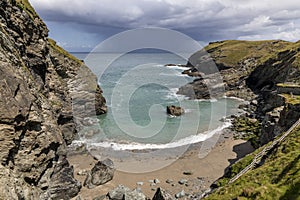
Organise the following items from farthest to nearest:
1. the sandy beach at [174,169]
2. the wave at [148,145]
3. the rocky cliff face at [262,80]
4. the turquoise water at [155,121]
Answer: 1. the turquoise water at [155,121]
2. the wave at [148,145]
3. the rocky cliff face at [262,80]
4. the sandy beach at [174,169]

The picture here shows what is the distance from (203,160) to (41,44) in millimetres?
29098

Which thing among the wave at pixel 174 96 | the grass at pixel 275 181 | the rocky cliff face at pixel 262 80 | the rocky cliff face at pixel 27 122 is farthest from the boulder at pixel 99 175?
the wave at pixel 174 96

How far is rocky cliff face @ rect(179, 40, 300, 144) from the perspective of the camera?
33.2 m

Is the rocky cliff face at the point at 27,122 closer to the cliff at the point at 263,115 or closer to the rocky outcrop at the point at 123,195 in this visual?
the rocky outcrop at the point at 123,195

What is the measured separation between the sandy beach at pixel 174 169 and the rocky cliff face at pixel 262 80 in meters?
6.33

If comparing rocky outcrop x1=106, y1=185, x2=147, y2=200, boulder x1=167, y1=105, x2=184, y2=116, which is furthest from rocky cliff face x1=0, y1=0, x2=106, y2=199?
boulder x1=167, y1=105, x2=184, y2=116

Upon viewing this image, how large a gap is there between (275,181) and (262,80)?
80146 mm

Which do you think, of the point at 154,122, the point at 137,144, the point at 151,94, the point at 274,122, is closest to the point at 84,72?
the point at 154,122

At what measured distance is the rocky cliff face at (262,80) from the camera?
33.2 meters

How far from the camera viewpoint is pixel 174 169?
32062 mm

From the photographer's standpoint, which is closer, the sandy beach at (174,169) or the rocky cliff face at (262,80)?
the sandy beach at (174,169)

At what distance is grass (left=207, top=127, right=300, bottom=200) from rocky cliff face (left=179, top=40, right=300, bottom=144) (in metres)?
13.2

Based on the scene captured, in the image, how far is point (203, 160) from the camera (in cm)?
3484

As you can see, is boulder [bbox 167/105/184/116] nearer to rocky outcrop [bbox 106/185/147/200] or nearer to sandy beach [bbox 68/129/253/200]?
sandy beach [bbox 68/129/253/200]
